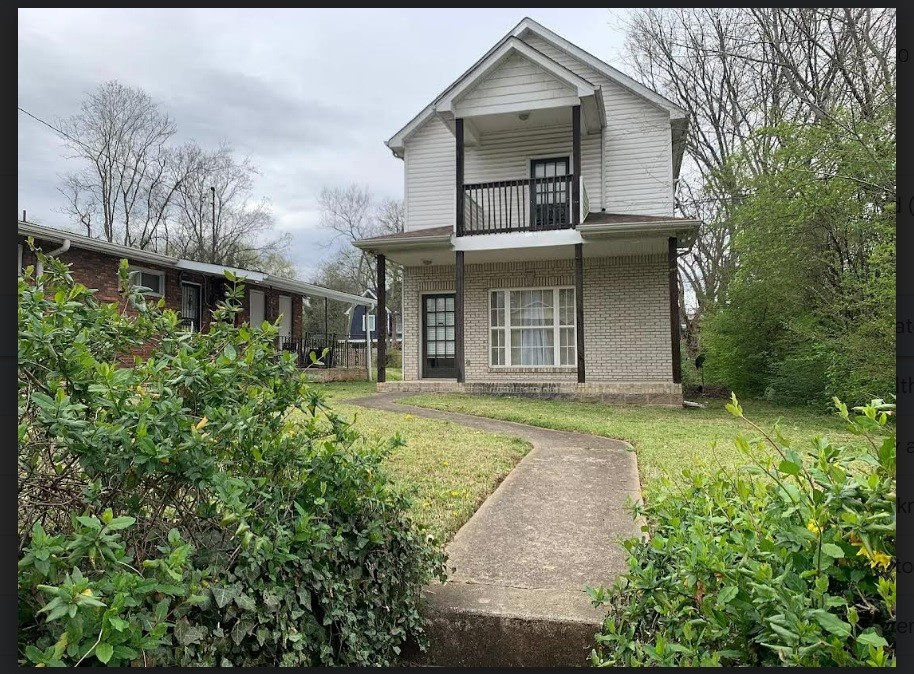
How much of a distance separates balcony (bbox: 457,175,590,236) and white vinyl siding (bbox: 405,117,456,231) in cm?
80

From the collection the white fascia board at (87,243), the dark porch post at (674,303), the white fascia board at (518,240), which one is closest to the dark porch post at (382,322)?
the white fascia board at (518,240)

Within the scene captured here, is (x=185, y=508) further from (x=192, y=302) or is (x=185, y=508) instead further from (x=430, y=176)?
(x=192, y=302)

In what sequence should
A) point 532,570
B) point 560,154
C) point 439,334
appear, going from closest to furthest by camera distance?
point 532,570, point 560,154, point 439,334

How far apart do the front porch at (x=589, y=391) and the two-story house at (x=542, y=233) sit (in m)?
0.03

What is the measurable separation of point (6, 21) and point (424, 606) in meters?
2.08

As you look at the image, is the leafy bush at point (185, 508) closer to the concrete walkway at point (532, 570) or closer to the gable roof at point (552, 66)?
the concrete walkway at point (532, 570)

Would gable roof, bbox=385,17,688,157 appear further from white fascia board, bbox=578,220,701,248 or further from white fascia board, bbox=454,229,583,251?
white fascia board, bbox=578,220,701,248

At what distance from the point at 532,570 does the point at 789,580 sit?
1471mm

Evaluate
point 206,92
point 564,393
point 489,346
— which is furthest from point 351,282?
point 206,92

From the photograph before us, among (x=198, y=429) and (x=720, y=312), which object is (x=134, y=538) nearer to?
(x=198, y=429)

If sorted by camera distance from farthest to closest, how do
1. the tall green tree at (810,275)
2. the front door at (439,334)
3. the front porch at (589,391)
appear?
the front door at (439,334), the front porch at (589,391), the tall green tree at (810,275)

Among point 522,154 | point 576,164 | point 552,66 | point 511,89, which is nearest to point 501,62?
point 511,89

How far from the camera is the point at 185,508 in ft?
5.58

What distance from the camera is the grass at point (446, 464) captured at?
3.47 metres
